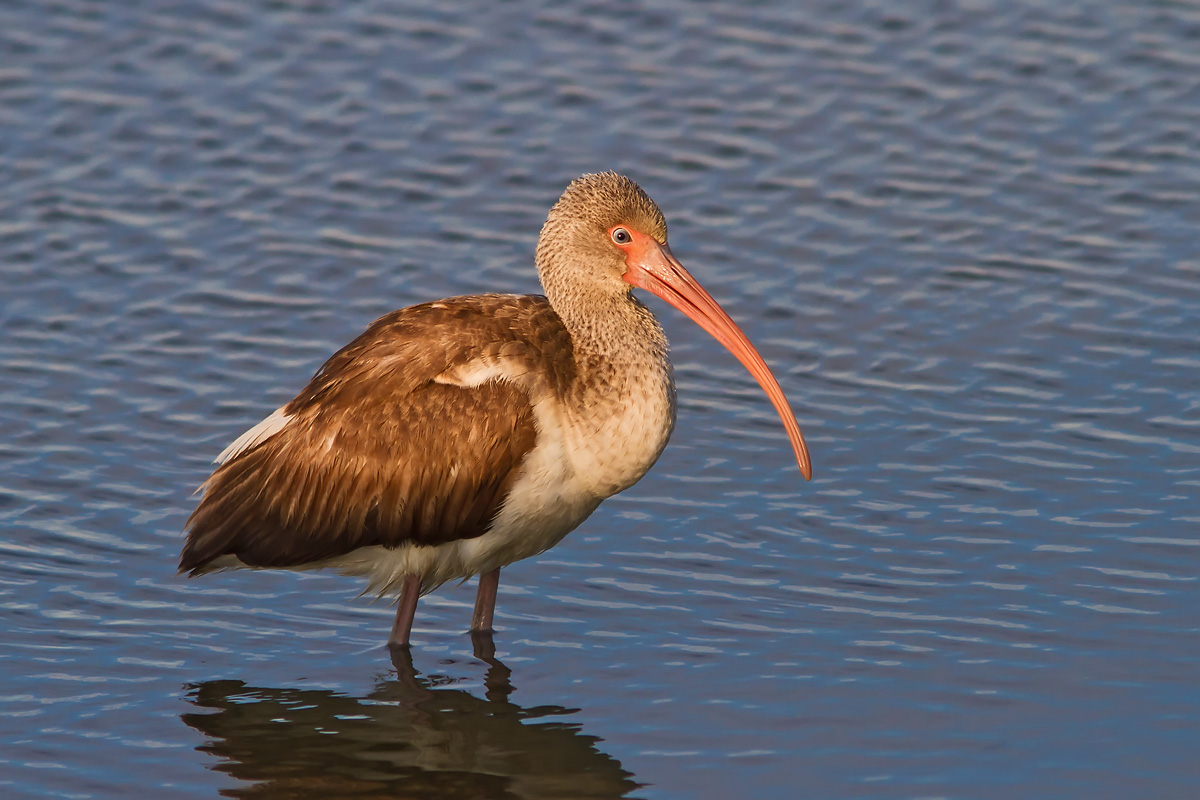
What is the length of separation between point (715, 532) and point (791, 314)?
3168 millimetres

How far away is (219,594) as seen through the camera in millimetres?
11703

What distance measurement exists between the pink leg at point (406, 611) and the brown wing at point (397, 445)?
277mm

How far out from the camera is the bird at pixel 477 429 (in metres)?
Answer: 10.2

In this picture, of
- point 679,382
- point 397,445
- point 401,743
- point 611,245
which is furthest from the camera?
point 679,382

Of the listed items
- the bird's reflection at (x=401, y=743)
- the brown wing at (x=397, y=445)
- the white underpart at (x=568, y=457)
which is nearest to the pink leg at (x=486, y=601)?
the bird's reflection at (x=401, y=743)

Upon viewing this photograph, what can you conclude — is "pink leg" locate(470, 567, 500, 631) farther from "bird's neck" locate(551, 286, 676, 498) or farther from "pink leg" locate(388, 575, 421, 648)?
"bird's neck" locate(551, 286, 676, 498)

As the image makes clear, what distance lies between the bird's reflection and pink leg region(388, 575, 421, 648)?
0.10 metres

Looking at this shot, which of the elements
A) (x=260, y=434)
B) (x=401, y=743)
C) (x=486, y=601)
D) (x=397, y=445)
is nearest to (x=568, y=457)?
(x=397, y=445)

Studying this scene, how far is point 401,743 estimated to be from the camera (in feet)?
32.7

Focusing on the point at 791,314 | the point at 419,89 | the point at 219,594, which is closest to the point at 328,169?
the point at 419,89

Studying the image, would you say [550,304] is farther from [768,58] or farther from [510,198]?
[768,58]

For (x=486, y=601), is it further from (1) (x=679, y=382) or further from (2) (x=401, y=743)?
(1) (x=679, y=382)

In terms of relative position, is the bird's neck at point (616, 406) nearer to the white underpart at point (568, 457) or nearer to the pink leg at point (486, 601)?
the white underpart at point (568, 457)

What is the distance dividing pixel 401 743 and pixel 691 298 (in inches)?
114
